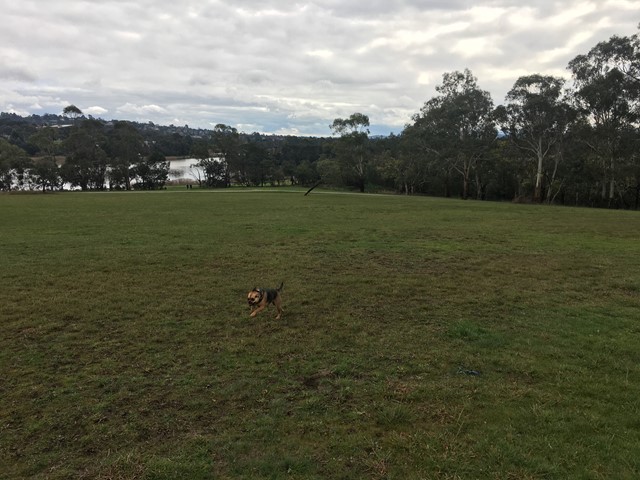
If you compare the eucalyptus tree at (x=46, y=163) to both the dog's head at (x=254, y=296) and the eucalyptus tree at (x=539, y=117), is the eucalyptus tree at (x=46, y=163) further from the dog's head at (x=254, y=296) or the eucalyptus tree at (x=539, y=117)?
the dog's head at (x=254, y=296)

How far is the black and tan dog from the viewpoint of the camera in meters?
6.81

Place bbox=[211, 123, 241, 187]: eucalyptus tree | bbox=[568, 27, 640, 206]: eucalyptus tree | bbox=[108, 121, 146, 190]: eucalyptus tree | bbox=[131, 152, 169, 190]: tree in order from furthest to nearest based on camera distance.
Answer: bbox=[211, 123, 241, 187]: eucalyptus tree → bbox=[131, 152, 169, 190]: tree → bbox=[108, 121, 146, 190]: eucalyptus tree → bbox=[568, 27, 640, 206]: eucalyptus tree

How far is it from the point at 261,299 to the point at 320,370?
2.09m

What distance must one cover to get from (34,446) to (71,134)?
80985 millimetres

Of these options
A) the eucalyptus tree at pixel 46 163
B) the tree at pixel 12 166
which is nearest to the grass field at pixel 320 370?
the eucalyptus tree at pixel 46 163

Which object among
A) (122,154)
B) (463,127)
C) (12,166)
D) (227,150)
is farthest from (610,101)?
(12,166)

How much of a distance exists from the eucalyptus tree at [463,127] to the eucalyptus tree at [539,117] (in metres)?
2.93

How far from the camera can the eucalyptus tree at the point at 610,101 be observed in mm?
38500

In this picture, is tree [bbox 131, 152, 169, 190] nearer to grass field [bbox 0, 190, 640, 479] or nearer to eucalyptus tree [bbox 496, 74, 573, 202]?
eucalyptus tree [bbox 496, 74, 573, 202]

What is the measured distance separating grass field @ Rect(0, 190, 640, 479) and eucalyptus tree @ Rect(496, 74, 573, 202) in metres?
36.2

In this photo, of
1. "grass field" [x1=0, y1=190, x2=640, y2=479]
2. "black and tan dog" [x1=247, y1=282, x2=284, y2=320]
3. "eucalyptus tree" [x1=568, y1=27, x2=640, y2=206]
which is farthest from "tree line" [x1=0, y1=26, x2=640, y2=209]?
"black and tan dog" [x1=247, y1=282, x2=284, y2=320]

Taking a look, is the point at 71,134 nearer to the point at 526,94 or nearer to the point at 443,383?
the point at 526,94

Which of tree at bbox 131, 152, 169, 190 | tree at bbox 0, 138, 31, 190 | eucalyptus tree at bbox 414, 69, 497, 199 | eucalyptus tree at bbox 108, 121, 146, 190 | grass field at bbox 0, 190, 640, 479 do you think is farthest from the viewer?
tree at bbox 131, 152, 169, 190

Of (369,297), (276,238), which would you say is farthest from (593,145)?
(369,297)
